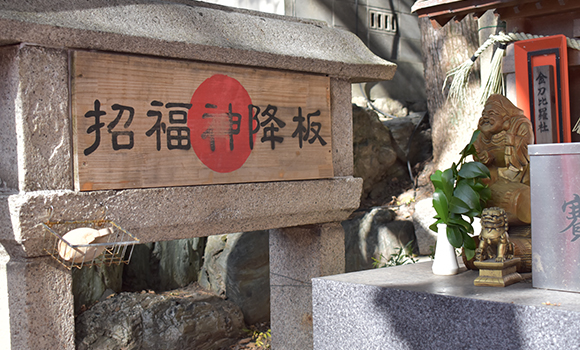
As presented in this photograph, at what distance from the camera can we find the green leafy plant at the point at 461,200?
2412mm

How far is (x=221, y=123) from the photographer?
2947 millimetres

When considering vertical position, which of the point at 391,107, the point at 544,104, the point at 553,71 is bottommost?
the point at 544,104

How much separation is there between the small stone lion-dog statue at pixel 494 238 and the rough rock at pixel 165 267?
14.3 feet

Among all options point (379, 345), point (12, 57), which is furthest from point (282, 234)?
point (12, 57)

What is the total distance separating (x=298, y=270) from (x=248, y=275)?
1.98 m

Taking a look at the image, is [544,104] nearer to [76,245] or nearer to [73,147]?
[73,147]

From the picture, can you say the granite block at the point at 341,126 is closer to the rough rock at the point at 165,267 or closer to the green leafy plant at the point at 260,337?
the green leafy plant at the point at 260,337

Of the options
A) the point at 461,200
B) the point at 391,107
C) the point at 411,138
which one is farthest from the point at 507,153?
the point at 391,107

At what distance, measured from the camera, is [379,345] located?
2328 millimetres

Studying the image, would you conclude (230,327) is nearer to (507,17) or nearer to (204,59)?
(204,59)

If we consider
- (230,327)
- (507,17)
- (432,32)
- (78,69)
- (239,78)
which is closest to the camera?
(78,69)

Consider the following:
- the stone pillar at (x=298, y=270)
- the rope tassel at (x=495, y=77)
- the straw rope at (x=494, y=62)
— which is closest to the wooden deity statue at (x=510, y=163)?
the stone pillar at (x=298, y=270)

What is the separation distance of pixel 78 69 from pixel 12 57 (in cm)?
28

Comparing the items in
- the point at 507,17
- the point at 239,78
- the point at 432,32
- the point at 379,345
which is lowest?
the point at 379,345
